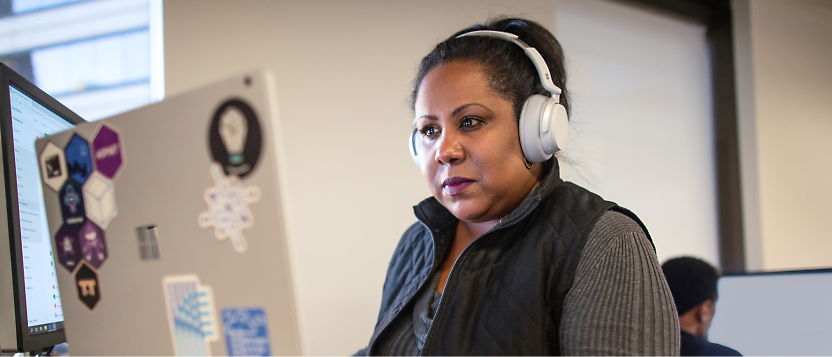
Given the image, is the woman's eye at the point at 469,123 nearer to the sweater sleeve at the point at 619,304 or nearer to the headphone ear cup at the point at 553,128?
the headphone ear cup at the point at 553,128

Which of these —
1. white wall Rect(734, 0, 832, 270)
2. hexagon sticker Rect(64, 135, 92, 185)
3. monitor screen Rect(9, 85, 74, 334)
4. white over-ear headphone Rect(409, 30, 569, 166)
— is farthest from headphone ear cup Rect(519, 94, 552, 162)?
white wall Rect(734, 0, 832, 270)

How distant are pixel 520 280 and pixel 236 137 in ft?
1.80

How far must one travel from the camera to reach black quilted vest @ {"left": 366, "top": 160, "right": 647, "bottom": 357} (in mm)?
753

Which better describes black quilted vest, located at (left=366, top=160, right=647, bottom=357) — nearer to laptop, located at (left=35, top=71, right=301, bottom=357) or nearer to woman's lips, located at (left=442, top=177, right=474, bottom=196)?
woman's lips, located at (left=442, top=177, right=474, bottom=196)

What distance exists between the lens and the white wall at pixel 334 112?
5.80 ft

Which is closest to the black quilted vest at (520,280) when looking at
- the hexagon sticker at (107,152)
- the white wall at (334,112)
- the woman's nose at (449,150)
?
the woman's nose at (449,150)

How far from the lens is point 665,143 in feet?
9.36

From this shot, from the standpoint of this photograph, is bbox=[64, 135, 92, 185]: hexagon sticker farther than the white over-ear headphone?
No

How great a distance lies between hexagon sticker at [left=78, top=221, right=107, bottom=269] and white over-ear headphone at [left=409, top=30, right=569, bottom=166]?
0.67 m

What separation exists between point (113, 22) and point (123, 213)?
1.74 metres

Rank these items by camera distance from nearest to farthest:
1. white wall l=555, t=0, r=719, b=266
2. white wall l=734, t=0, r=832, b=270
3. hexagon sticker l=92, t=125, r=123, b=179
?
hexagon sticker l=92, t=125, r=123, b=179 < white wall l=555, t=0, r=719, b=266 < white wall l=734, t=0, r=832, b=270

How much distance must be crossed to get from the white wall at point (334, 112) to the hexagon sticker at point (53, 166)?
119 cm

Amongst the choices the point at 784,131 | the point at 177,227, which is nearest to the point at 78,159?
the point at 177,227

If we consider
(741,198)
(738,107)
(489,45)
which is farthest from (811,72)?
(489,45)
